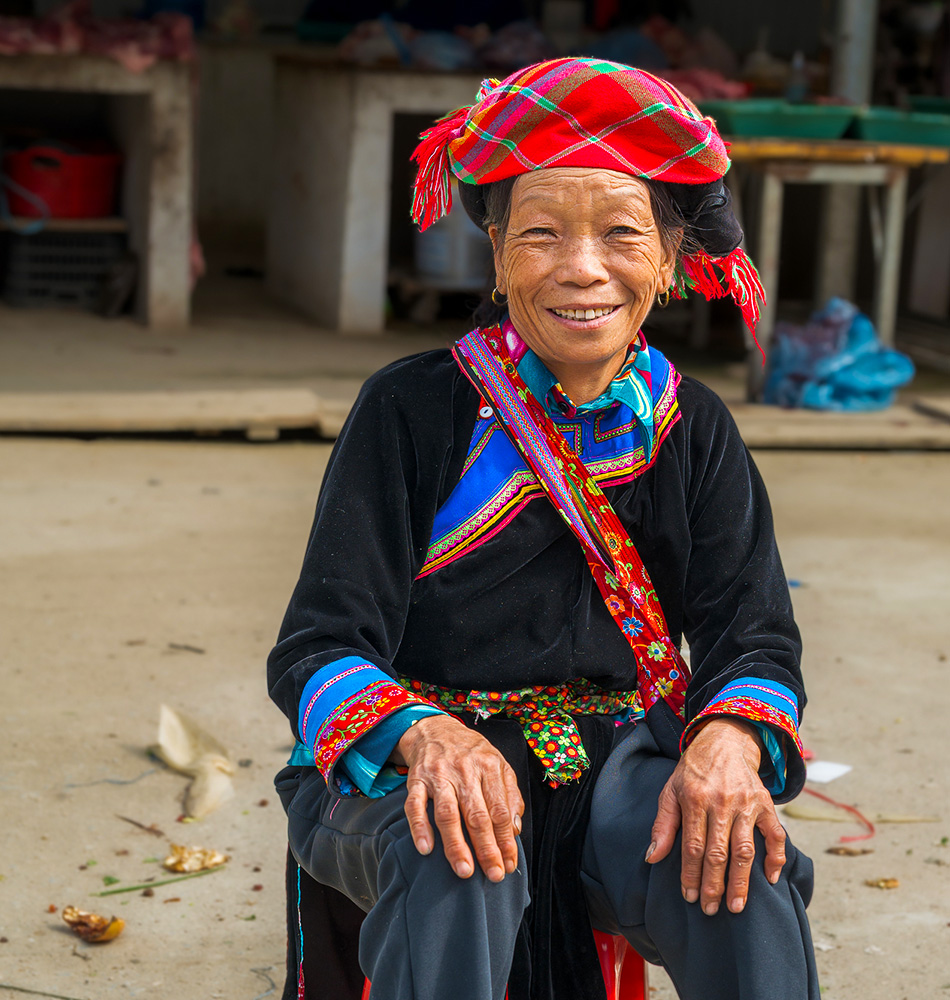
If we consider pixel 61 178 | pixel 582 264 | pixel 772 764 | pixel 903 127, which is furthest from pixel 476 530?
pixel 61 178

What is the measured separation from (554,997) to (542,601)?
0.48 metres

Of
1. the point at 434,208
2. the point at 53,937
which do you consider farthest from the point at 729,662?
the point at 53,937

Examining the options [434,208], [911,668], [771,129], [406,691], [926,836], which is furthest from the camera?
[771,129]

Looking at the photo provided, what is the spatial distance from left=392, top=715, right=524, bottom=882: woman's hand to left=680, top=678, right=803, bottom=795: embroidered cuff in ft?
0.89

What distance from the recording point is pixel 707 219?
1.76 metres

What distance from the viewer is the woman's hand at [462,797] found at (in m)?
1.44

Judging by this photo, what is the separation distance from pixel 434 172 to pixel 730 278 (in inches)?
16.3

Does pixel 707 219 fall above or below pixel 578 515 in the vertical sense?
above

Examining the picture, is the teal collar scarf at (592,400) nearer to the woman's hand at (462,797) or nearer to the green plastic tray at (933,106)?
the woman's hand at (462,797)

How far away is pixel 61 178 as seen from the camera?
802 cm

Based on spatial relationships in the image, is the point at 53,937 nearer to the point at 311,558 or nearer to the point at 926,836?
the point at 311,558

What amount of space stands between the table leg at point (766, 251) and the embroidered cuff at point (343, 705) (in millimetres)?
4829

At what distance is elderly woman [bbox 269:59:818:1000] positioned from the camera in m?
1.54

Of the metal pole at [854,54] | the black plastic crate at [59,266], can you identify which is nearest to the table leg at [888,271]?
the metal pole at [854,54]
